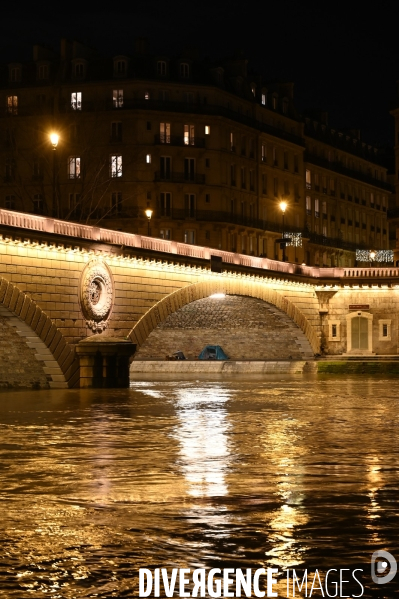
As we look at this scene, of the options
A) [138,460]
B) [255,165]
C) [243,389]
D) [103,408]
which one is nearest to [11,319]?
[103,408]

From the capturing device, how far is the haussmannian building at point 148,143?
93.1 metres

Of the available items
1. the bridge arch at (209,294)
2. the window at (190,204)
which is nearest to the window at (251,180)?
the window at (190,204)

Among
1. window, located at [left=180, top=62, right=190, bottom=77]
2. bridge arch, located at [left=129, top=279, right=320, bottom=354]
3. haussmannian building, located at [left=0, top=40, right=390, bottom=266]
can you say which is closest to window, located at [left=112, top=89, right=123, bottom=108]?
haussmannian building, located at [left=0, top=40, right=390, bottom=266]

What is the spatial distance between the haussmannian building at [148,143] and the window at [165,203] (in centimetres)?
8

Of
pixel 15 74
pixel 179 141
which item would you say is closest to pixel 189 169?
pixel 179 141

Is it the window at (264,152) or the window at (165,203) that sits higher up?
the window at (264,152)

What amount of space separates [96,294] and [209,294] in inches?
573

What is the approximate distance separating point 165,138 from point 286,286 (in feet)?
69.6

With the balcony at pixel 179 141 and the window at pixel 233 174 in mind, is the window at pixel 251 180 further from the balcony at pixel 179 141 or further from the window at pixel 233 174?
the balcony at pixel 179 141

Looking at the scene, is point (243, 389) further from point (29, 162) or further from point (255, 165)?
point (255, 165)

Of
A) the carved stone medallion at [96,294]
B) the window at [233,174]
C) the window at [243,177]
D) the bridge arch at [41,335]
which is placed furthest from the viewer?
the window at [243,177]

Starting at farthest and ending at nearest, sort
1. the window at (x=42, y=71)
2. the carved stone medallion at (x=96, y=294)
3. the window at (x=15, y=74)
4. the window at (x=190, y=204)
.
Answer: the window at (x=15, y=74), the window at (x=42, y=71), the window at (x=190, y=204), the carved stone medallion at (x=96, y=294)

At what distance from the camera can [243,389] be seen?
54781 mm

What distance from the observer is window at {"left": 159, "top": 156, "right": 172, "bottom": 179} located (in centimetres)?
9594
